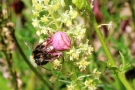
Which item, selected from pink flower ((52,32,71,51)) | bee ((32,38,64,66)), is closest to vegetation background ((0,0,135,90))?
bee ((32,38,64,66))

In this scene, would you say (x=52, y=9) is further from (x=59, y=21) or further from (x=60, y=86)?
(x=60, y=86)

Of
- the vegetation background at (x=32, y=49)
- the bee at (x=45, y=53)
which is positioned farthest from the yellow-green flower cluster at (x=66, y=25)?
the vegetation background at (x=32, y=49)

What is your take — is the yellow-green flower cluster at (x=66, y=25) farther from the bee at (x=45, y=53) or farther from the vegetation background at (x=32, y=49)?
the vegetation background at (x=32, y=49)

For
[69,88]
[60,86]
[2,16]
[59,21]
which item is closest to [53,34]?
[59,21]

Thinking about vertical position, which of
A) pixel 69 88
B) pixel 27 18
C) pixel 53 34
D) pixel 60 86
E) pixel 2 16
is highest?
pixel 27 18

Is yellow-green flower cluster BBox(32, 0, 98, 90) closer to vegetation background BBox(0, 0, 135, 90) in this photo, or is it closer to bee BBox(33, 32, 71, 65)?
bee BBox(33, 32, 71, 65)

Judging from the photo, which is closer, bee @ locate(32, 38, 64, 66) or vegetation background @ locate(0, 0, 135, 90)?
bee @ locate(32, 38, 64, 66)

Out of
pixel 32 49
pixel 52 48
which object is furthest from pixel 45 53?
pixel 32 49

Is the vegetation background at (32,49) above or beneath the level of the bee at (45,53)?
above

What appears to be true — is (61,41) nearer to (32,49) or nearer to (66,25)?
(66,25)
